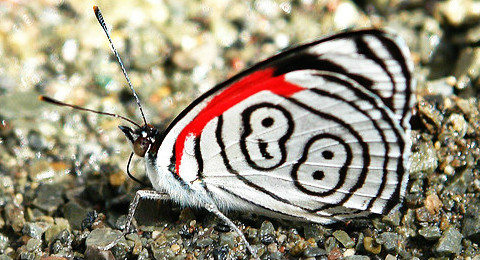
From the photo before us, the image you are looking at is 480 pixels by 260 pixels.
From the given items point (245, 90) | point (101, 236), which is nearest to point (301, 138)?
point (245, 90)

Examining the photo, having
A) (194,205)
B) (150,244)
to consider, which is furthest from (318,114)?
(150,244)

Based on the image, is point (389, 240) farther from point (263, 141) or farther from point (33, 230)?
point (33, 230)

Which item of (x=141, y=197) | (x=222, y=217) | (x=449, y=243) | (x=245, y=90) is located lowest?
(x=449, y=243)

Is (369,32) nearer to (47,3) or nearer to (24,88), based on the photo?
(24,88)

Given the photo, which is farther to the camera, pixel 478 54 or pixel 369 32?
pixel 478 54

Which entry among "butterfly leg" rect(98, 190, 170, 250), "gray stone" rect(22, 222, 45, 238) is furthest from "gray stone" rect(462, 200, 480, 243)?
"gray stone" rect(22, 222, 45, 238)

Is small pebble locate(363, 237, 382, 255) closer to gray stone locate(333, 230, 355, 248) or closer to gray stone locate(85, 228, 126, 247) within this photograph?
gray stone locate(333, 230, 355, 248)

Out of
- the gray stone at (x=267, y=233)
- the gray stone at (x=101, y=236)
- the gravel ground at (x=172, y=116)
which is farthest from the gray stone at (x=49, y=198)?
the gray stone at (x=267, y=233)
